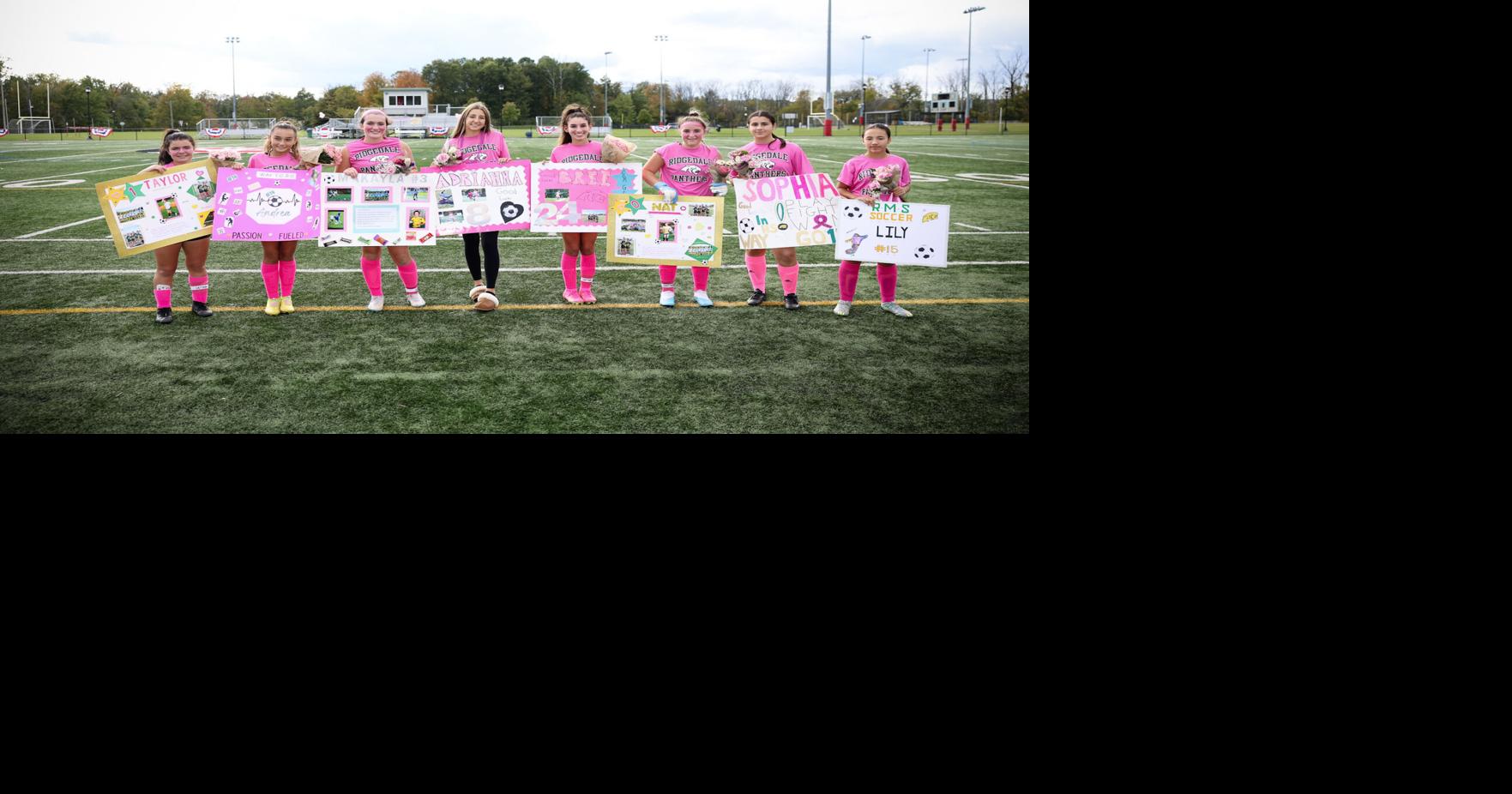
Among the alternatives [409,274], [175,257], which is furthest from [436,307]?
[175,257]

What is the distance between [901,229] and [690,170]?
1355 mm

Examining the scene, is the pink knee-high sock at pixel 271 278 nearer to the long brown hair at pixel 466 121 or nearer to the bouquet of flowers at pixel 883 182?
the long brown hair at pixel 466 121

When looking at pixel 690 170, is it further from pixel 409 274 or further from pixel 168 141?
pixel 168 141

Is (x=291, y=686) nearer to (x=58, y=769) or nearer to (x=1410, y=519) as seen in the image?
(x=58, y=769)

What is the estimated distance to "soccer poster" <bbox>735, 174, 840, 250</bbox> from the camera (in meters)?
6.12

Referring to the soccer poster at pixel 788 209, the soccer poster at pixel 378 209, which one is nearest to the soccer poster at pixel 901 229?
the soccer poster at pixel 788 209

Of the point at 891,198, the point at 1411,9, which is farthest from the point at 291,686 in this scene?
the point at 891,198

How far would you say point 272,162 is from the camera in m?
5.88

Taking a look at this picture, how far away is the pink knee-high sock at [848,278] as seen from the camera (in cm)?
639

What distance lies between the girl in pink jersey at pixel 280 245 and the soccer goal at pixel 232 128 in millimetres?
577

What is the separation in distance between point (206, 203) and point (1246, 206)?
17.9ft

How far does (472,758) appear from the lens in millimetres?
1688

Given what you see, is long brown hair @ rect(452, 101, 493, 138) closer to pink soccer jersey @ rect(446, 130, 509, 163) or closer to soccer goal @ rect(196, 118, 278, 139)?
pink soccer jersey @ rect(446, 130, 509, 163)

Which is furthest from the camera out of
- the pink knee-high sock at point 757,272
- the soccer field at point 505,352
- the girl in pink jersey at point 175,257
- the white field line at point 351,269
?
the white field line at point 351,269
